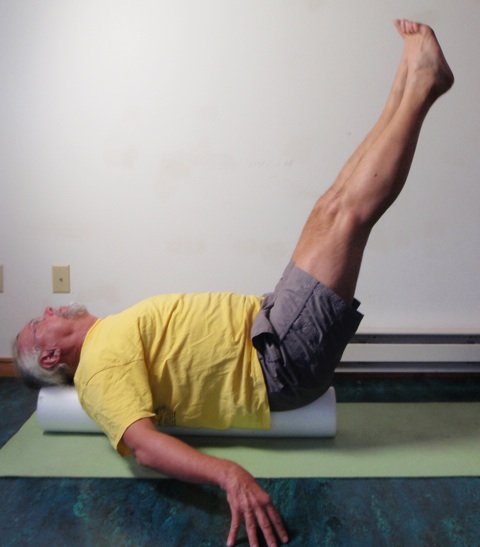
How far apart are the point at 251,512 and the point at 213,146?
135 centimetres

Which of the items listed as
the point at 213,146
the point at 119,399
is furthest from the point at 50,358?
the point at 213,146

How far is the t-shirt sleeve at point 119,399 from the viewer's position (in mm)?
1120

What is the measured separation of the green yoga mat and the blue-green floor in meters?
0.04

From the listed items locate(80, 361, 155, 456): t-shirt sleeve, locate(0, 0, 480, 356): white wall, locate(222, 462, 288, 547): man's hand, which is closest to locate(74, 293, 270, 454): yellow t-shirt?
locate(80, 361, 155, 456): t-shirt sleeve

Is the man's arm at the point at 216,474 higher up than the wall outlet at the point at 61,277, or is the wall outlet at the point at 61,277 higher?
the wall outlet at the point at 61,277

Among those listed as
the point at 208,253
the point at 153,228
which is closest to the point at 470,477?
the point at 208,253

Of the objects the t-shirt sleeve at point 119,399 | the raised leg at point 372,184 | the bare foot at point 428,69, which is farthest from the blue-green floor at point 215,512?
the bare foot at point 428,69

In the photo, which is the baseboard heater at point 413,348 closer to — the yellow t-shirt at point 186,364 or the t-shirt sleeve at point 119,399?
the yellow t-shirt at point 186,364

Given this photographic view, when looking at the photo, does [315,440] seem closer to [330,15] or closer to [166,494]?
[166,494]

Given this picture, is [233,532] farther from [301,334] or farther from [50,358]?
[50,358]

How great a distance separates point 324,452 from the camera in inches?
51.6

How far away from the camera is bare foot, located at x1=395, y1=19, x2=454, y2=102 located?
1177 millimetres

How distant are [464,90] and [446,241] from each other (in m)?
0.60

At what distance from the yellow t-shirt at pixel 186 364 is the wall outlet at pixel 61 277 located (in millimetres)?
669
